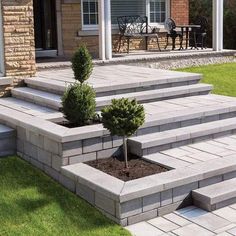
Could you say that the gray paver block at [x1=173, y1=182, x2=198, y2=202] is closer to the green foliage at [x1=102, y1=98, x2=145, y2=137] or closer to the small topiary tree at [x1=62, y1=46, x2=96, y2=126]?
the green foliage at [x1=102, y1=98, x2=145, y2=137]

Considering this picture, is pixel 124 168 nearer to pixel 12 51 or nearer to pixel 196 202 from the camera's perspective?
pixel 196 202

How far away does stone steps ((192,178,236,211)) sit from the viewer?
18.3 feet

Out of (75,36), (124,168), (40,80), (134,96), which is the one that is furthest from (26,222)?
(75,36)

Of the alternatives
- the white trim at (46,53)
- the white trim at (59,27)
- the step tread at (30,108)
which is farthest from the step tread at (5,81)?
the white trim at (59,27)

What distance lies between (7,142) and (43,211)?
1.81 metres

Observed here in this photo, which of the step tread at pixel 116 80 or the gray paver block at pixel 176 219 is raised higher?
the step tread at pixel 116 80

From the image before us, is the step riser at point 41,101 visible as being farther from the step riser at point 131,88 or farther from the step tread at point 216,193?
the step tread at point 216,193

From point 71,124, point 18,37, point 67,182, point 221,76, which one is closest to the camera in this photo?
point 67,182

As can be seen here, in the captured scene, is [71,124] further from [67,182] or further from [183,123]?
[183,123]

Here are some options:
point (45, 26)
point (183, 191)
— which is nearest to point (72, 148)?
point (183, 191)

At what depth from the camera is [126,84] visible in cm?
855

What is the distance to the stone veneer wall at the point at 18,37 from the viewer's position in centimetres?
911

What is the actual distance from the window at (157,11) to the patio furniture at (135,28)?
370 millimetres

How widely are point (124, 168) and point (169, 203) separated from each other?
0.75 metres
